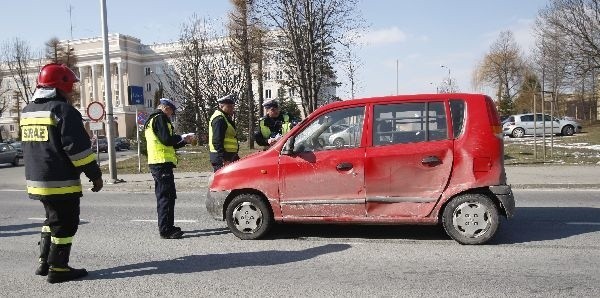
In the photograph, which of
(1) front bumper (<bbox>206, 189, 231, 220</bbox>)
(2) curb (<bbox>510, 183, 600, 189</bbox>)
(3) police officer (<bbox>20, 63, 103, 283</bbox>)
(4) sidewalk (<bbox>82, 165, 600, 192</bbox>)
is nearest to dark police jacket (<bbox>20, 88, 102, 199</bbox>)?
(3) police officer (<bbox>20, 63, 103, 283</bbox>)

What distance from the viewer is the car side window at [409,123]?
5.89 m

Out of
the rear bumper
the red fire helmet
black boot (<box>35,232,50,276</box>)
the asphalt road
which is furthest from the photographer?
the rear bumper

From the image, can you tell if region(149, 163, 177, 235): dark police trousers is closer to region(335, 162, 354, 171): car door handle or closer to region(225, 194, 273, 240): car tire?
region(225, 194, 273, 240): car tire

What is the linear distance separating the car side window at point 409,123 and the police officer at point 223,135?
2.37 m

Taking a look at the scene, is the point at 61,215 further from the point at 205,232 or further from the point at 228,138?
the point at 228,138

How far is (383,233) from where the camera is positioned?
6574mm

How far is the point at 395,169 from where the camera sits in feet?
19.3

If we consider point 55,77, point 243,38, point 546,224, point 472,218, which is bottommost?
point 546,224

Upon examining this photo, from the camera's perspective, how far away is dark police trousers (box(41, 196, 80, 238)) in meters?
4.66

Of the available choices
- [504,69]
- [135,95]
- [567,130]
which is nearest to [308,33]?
[135,95]

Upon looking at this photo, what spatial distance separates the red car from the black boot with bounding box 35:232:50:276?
2289mm

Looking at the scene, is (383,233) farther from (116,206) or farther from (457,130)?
(116,206)

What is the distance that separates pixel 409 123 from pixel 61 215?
3.82 meters

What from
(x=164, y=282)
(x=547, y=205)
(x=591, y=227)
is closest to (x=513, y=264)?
(x=591, y=227)
